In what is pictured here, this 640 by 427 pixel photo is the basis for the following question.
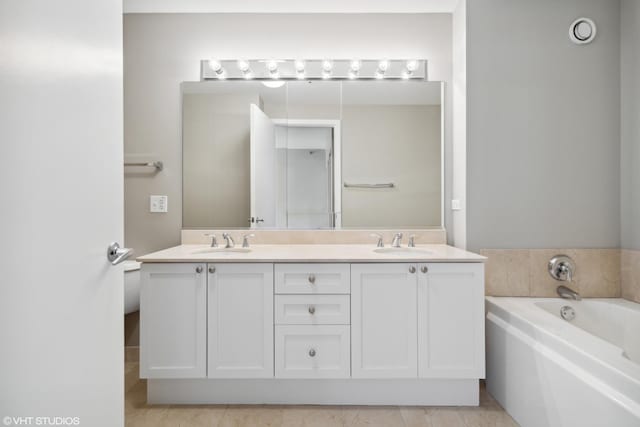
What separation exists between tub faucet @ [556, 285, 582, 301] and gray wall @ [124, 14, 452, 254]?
3.18 ft

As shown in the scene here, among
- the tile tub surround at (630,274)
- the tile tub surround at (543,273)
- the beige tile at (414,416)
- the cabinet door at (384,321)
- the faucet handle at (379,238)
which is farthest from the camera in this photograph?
the faucet handle at (379,238)

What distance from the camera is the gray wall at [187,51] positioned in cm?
248

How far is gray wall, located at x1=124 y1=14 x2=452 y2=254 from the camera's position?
97.5 inches

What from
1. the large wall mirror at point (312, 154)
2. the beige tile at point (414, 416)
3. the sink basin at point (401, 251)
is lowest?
the beige tile at point (414, 416)

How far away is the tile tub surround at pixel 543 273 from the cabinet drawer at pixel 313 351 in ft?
3.38

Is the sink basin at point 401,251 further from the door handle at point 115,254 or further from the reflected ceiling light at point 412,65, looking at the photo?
the door handle at point 115,254

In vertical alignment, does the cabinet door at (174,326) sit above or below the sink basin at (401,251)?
below

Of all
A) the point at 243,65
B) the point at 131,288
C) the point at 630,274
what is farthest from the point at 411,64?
the point at 131,288

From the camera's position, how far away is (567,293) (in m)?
2.15

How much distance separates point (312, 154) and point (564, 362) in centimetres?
179

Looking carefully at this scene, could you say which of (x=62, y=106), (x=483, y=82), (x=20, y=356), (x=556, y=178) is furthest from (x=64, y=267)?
(x=556, y=178)

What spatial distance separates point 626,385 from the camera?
119 centimetres

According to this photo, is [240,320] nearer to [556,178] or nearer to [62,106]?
[62,106]

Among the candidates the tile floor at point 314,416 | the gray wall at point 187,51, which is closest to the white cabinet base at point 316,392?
the tile floor at point 314,416
